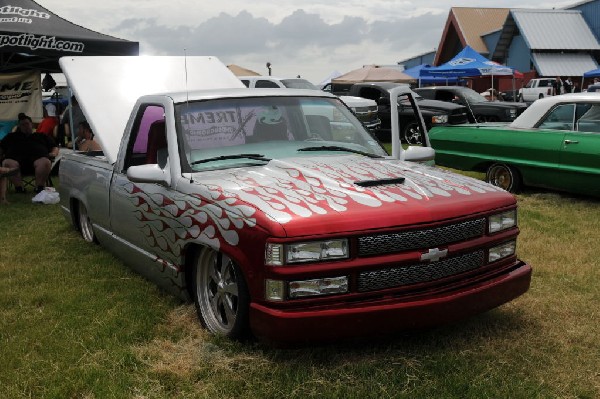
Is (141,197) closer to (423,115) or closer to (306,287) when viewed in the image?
(306,287)

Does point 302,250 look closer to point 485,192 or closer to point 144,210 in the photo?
point 485,192

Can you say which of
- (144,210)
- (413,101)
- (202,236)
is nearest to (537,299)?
(413,101)

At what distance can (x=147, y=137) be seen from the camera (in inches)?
195

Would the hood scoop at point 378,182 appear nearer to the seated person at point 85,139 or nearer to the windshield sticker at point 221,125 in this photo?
the windshield sticker at point 221,125

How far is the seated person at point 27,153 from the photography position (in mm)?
9695

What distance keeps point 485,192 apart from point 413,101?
1280 mm

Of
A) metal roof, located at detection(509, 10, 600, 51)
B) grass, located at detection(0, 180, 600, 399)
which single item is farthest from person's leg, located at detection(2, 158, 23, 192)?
metal roof, located at detection(509, 10, 600, 51)

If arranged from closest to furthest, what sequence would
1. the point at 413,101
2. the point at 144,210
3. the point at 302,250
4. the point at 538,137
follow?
the point at 302,250, the point at 144,210, the point at 413,101, the point at 538,137

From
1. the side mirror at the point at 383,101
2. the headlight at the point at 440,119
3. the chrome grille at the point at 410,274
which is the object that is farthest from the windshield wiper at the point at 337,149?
the side mirror at the point at 383,101

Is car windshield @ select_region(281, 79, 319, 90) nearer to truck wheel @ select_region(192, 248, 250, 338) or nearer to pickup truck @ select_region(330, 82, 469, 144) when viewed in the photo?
pickup truck @ select_region(330, 82, 469, 144)

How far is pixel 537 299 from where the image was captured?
455 cm

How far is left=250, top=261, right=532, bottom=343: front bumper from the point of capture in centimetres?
312

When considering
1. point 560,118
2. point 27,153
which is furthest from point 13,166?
point 560,118

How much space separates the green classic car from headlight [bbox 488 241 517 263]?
456 cm
